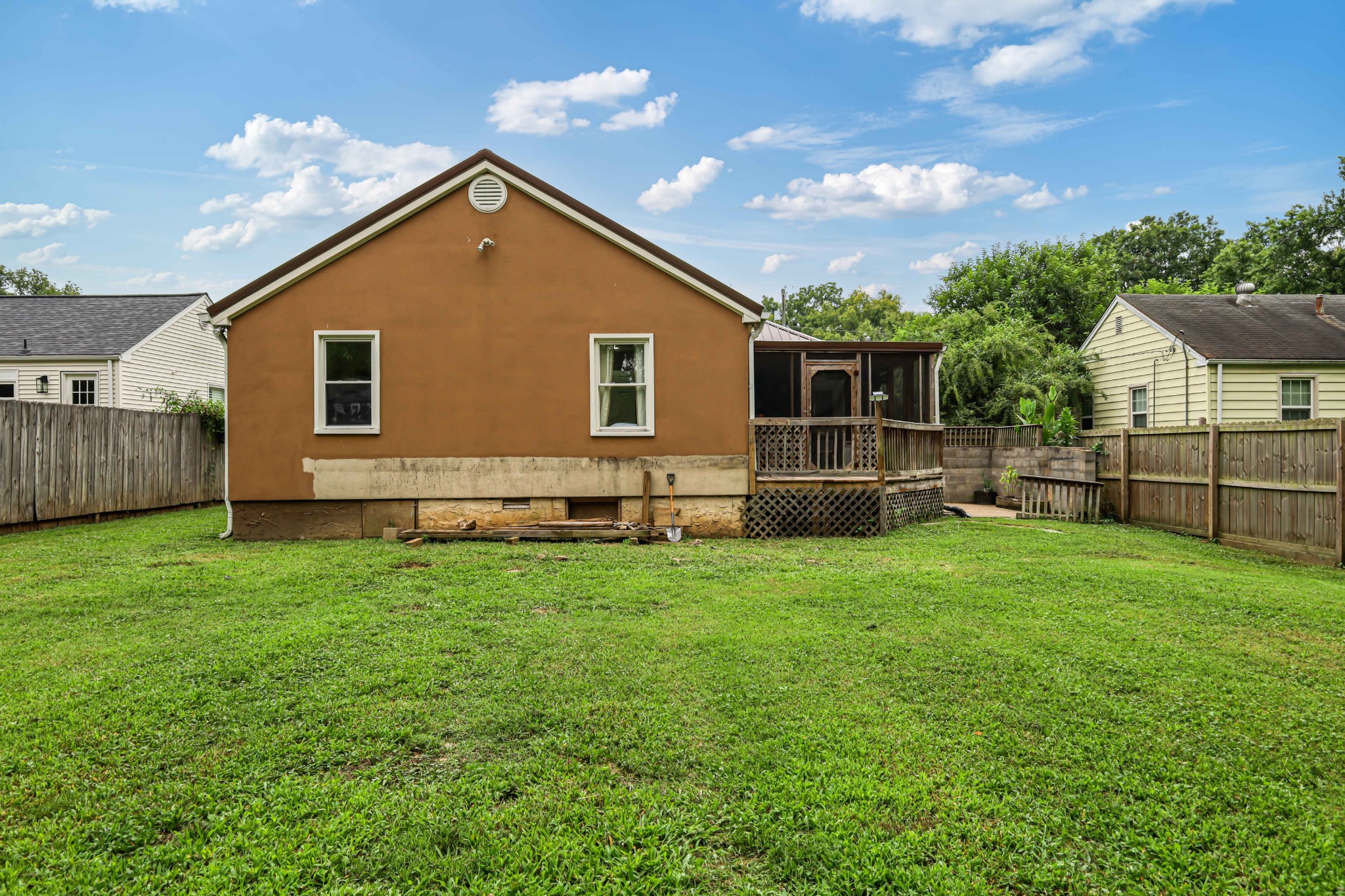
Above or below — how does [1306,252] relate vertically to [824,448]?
above

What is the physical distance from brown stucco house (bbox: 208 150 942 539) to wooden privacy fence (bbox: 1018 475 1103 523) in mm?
6774

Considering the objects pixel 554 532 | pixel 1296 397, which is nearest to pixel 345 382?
pixel 554 532

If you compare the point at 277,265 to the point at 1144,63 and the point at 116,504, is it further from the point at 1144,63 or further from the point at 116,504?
the point at 1144,63

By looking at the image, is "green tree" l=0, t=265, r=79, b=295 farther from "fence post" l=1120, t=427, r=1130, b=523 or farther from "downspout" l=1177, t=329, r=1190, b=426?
"downspout" l=1177, t=329, r=1190, b=426

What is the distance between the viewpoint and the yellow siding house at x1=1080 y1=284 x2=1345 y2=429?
16250 mm

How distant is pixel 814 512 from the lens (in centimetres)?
1133

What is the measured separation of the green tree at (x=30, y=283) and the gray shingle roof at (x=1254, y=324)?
5869 cm

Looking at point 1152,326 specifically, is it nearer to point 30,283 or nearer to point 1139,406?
point 1139,406

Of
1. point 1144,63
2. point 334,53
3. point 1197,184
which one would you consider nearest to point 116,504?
point 334,53

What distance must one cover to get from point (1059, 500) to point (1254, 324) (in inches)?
359

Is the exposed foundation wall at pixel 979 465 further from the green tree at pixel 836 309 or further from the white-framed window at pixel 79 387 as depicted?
the green tree at pixel 836 309

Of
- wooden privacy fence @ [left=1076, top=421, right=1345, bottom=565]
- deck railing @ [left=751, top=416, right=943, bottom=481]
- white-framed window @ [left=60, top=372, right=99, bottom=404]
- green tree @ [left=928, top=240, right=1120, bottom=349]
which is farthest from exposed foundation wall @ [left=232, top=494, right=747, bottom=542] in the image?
green tree @ [left=928, top=240, right=1120, bottom=349]

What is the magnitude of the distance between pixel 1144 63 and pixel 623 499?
18.8 meters

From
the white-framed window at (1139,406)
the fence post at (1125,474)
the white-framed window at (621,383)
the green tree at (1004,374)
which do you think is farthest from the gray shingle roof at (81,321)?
the white-framed window at (1139,406)
